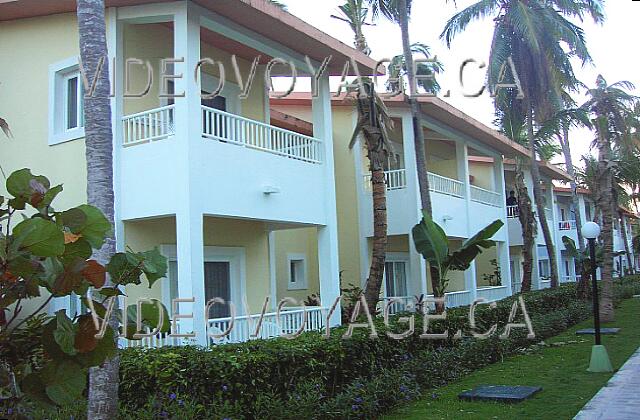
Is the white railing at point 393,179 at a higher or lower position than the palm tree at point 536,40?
lower

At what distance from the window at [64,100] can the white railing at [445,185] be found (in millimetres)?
11397

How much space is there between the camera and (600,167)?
19484 mm

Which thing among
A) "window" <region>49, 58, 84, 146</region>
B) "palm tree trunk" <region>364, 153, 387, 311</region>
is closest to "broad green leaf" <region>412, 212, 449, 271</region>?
"palm tree trunk" <region>364, 153, 387, 311</region>

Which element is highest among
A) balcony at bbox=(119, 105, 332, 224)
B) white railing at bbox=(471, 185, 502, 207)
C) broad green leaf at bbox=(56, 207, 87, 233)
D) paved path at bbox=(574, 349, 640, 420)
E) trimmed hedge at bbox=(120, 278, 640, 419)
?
white railing at bbox=(471, 185, 502, 207)

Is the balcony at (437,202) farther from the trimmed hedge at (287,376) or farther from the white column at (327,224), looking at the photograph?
the trimmed hedge at (287,376)

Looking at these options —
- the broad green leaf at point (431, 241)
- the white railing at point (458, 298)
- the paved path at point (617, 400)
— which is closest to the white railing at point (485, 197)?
the white railing at point (458, 298)

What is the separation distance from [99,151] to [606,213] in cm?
Answer: 1703

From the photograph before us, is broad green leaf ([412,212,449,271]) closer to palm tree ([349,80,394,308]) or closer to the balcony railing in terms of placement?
palm tree ([349,80,394,308])

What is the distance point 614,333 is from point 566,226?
25504 millimetres

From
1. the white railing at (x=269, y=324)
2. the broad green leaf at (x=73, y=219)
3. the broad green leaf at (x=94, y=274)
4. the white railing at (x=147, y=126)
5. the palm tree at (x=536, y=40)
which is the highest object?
the palm tree at (x=536, y=40)

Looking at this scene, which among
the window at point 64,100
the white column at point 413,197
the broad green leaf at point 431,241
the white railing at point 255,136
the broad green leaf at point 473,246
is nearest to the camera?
the white railing at point 255,136

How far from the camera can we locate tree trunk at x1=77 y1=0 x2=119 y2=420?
691cm

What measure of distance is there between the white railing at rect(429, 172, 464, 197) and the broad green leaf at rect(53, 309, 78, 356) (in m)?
18.7

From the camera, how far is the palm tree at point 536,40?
2381 centimetres
